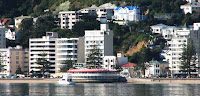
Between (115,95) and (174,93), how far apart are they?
37.7 ft

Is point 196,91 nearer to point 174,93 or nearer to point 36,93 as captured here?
point 174,93

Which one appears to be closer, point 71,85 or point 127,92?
point 127,92

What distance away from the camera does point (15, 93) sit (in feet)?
509

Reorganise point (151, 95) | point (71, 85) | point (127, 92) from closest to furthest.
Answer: point (151, 95) → point (127, 92) → point (71, 85)

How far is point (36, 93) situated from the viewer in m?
155

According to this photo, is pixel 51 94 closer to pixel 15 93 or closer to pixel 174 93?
pixel 15 93

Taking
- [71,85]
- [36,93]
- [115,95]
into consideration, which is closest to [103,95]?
[115,95]

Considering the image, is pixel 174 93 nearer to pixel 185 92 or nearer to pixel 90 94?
pixel 185 92

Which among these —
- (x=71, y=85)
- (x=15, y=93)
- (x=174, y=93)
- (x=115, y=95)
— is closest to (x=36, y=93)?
(x=15, y=93)

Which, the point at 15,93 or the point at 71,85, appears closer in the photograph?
the point at 15,93

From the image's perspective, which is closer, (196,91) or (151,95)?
(151,95)

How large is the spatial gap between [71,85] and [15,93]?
42.4 m

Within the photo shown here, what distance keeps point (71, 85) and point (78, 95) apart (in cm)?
4758

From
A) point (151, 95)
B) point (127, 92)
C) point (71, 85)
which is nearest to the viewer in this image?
point (151, 95)
